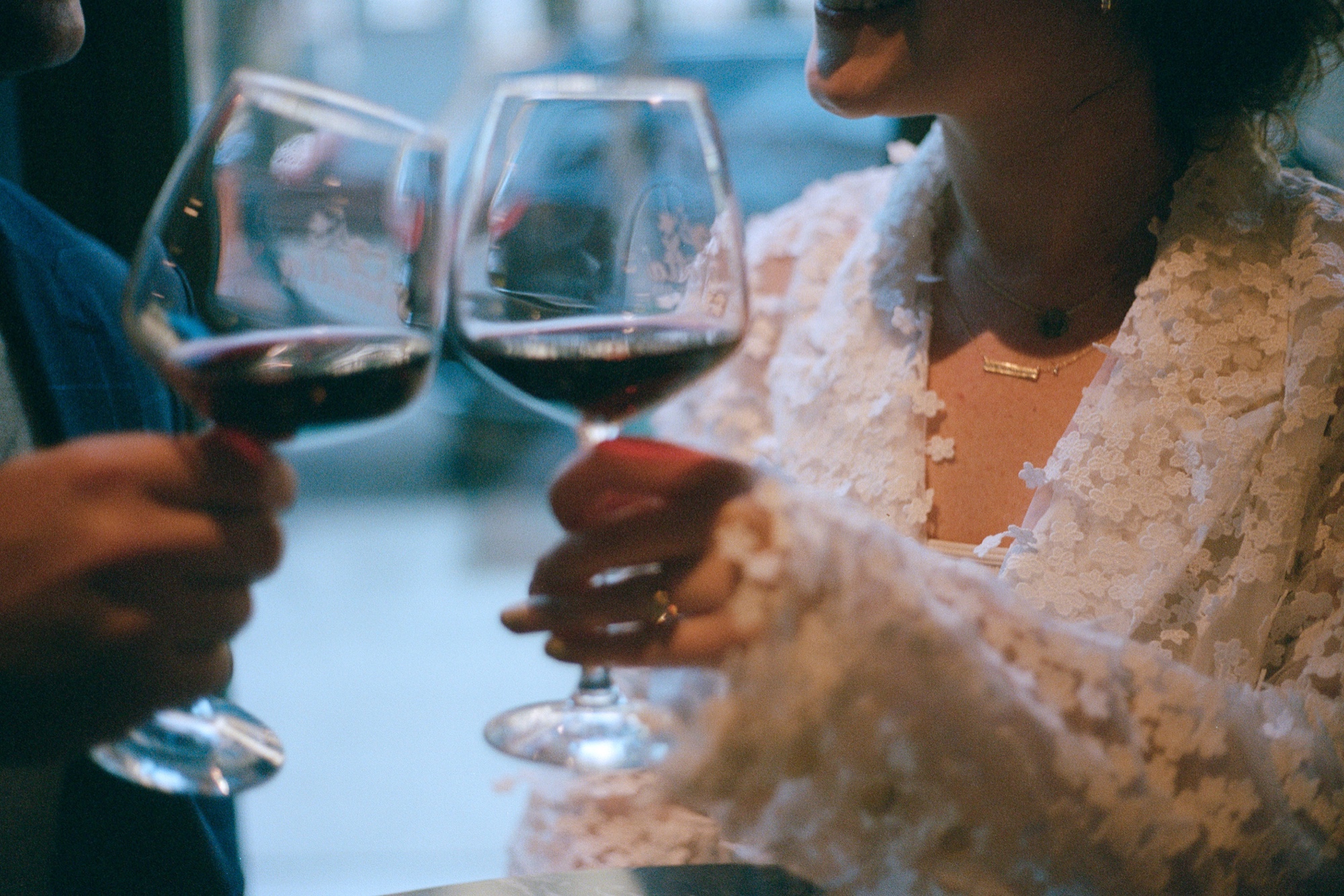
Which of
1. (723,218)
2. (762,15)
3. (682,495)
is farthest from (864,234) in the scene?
(762,15)

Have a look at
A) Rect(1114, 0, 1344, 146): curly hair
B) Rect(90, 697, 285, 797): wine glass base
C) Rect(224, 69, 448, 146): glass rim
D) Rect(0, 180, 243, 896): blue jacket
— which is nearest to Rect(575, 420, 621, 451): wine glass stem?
Rect(224, 69, 448, 146): glass rim

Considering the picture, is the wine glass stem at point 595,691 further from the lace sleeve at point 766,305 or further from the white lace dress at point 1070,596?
the lace sleeve at point 766,305

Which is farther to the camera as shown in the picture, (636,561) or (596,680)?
(596,680)

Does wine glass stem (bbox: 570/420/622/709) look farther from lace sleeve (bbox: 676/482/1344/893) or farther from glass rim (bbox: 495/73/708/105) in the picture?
glass rim (bbox: 495/73/708/105)

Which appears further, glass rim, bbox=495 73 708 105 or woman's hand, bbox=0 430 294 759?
glass rim, bbox=495 73 708 105

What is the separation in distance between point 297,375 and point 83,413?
75 centimetres

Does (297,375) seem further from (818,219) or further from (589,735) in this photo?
(818,219)

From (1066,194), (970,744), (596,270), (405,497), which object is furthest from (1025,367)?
(405,497)

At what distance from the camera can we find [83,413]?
1248 mm

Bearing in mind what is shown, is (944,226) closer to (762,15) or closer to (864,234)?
(864,234)

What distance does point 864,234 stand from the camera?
1630mm

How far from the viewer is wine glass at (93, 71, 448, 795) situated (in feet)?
2.24

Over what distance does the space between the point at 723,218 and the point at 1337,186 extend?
1045 mm

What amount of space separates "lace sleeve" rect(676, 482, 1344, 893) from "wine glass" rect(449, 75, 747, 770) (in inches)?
3.5
